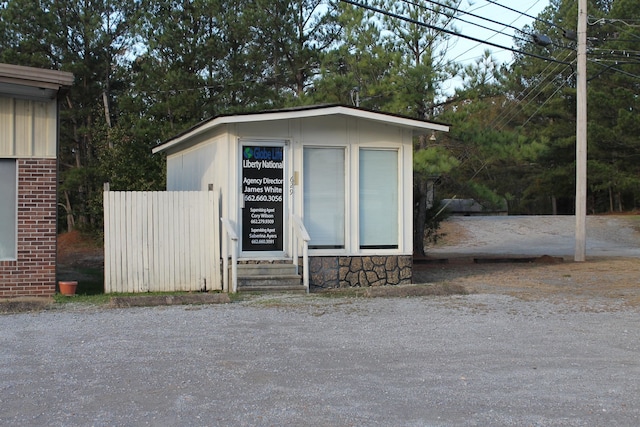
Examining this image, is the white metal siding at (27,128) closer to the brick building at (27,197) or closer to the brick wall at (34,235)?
the brick building at (27,197)

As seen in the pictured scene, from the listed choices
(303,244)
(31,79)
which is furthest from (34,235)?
(303,244)

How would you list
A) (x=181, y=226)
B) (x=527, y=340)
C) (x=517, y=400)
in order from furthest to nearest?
(x=181, y=226) < (x=527, y=340) < (x=517, y=400)

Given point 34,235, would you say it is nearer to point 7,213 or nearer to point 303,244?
point 7,213

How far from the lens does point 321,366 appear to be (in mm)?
6949

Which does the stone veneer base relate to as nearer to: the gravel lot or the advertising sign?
the advertising sign

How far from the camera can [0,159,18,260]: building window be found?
11.7 metres

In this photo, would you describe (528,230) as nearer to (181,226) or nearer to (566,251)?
(566,251)

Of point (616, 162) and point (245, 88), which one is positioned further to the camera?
point (616, 162)

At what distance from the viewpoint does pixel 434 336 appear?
8477 millimetres

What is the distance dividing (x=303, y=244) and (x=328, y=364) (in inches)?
230

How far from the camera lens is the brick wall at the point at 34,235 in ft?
38.2

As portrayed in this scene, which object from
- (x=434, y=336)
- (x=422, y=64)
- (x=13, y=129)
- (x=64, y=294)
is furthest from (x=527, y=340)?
(x=422, y=64)

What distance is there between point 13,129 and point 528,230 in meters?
29.5

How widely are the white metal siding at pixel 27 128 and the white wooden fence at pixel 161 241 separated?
1254 mm
